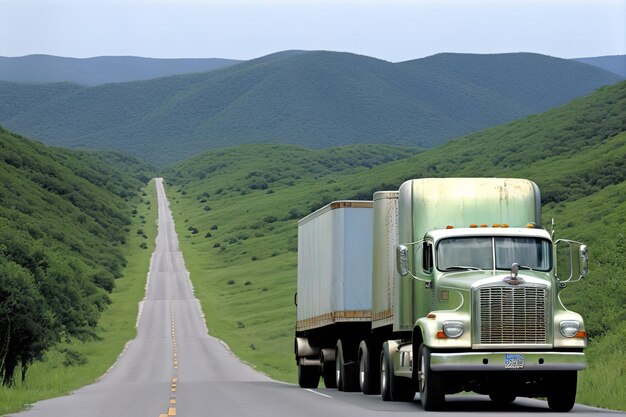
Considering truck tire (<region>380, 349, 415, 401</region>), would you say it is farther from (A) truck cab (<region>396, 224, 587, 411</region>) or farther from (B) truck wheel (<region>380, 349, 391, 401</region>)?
(A) truck cab (<region>396, 224, 587, 411</region>)

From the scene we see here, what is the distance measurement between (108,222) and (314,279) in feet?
538

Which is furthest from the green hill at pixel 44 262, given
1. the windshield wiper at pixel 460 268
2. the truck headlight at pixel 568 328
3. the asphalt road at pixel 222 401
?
the truck headlight at pixel 568 328

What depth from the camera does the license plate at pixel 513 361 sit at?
24.3 metres

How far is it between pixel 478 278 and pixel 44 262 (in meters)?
50.0

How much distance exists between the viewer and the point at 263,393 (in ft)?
117

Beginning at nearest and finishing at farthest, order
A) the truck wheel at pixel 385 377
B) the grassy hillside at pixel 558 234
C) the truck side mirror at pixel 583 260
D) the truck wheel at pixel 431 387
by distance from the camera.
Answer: the truck side mirror at pixel 583 260 → the truck wheel at pixel 431 387 → the truck wheel at pixel 385 377 → the grassy hillside at pixel 558 234

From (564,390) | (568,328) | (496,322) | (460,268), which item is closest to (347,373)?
(460,268)

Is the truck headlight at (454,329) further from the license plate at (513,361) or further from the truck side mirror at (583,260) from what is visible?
the truck side mirror at (583,260)

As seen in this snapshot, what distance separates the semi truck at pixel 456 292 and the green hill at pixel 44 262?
30.1m

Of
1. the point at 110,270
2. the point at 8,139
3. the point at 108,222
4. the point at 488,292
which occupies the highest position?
the point at 8,139

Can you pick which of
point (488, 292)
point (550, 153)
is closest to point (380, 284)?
point (488, 292)

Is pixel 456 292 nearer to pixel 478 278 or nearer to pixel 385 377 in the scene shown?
pixel 478 278

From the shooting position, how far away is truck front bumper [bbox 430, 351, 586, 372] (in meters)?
24.3

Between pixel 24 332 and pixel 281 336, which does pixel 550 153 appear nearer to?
pixel 281 336
